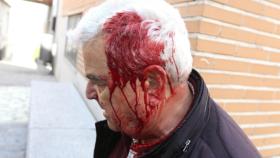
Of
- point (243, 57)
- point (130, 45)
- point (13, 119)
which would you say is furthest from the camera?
point (13, 119)

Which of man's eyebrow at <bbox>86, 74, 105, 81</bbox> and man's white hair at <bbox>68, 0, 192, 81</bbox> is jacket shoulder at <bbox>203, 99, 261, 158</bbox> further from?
man's eyebrow at <bbox>86, 74, 105, 81</bbox>

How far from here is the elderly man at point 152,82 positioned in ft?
4.17

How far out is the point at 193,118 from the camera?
134 cm

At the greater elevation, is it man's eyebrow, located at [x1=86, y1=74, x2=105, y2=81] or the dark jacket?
man's eyebrow, located at [x1=86, y1=74, x2=105, y2=81]

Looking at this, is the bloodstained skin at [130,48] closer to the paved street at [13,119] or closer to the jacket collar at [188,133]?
the jacket collar at [188,133]

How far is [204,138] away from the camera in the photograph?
1.33m

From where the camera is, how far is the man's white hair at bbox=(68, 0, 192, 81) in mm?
1272

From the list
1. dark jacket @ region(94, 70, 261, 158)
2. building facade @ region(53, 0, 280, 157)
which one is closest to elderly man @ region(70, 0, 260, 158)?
dark jacket @ region(94, 70, 261, 158)

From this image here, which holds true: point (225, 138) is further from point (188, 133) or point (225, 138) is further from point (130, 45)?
point (130, 45)

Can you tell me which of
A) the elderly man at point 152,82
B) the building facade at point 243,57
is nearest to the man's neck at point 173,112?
the elderly man at point 152,82

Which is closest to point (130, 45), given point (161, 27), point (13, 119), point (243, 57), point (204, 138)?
point (161, 27)

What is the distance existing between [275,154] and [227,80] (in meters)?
1.02

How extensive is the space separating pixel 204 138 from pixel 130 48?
0.39 meters

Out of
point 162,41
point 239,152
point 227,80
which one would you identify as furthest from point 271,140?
point 162,41
